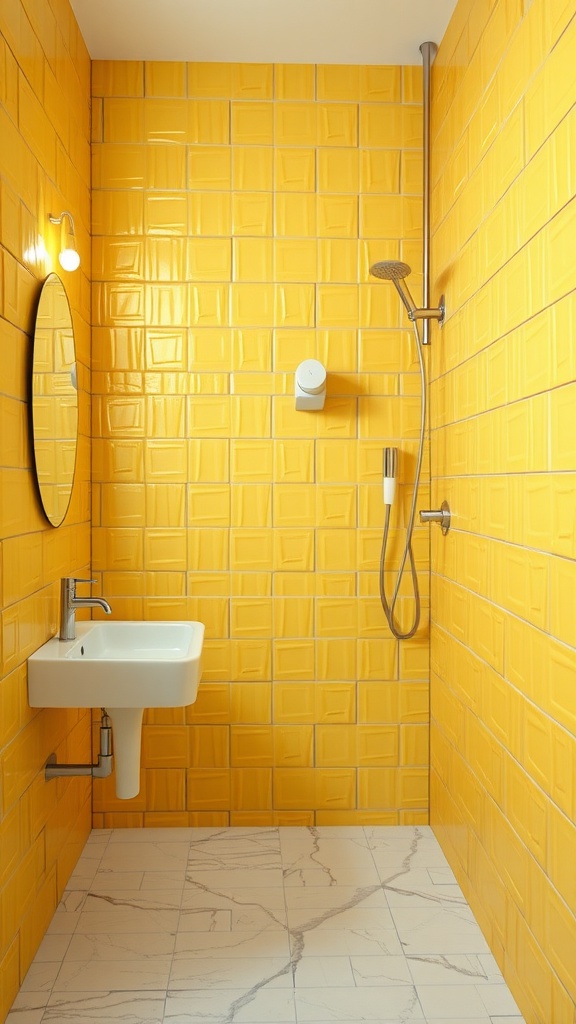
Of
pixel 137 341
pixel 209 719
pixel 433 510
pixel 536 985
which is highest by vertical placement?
pixel 137 341

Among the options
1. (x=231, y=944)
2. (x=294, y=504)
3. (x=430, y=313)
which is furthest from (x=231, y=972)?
(x=430, y=313)

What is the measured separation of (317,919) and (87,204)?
2.25 metres

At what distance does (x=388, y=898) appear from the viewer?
2.16m

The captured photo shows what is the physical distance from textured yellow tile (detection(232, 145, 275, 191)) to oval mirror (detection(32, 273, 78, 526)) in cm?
78

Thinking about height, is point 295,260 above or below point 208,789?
above

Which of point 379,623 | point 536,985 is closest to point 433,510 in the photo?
point 379,623

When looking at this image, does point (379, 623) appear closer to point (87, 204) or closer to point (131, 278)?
point (131, 278)

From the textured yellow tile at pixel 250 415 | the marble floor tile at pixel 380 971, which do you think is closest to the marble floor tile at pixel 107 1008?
the marble floor tile at pixel 380 971

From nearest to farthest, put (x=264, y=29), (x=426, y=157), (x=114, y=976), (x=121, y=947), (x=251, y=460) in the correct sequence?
(x=114, y=976)
(x=121, y=947)
(x=264, y=29)
(x=426, y=157)
(x=251, y=460)

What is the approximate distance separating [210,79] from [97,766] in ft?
7.17

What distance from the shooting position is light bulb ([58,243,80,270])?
2.06 metres

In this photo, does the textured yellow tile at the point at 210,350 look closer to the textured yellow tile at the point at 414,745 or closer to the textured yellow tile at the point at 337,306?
the textured yellow tile at the point at 337,306

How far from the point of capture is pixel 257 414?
2568 mm

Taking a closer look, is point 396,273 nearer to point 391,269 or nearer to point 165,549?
point 391,269
